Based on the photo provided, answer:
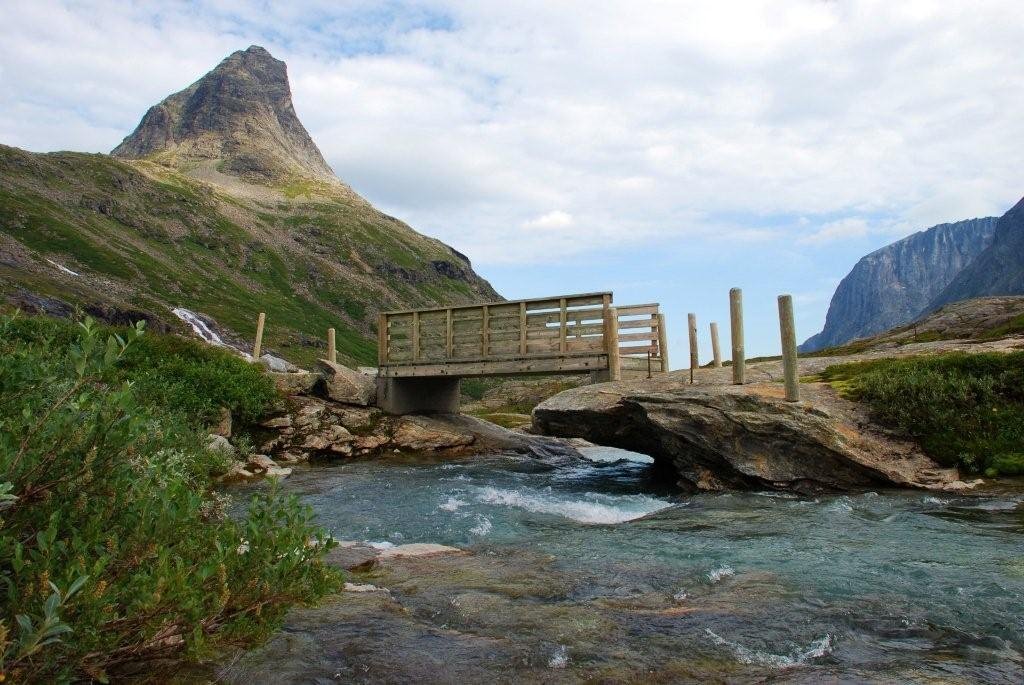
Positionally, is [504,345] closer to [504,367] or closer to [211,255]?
[504,367]

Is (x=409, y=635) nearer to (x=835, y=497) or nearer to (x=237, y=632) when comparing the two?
(x=237, y=632)

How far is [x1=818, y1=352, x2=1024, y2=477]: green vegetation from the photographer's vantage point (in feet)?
46.3

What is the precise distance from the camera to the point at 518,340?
2522 cm

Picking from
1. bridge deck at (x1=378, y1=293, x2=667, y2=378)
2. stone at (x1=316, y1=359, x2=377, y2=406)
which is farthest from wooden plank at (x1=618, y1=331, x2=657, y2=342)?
stone at (x1=316, y1=359, x2=377, y2=406)

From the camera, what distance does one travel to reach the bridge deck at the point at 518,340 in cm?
2259

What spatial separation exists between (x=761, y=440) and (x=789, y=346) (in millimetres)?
2369

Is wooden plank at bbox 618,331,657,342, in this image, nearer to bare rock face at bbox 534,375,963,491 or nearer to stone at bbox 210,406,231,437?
bare rock face at bbox 534,375,963,491

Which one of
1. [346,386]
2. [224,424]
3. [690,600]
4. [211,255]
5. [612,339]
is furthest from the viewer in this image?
[211,255]

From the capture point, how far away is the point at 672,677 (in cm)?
544

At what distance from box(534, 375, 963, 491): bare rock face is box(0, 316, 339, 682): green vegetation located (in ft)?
42.1

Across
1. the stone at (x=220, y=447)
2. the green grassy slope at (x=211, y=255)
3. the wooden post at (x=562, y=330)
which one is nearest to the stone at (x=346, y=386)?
the stone at (x=220, y=447)

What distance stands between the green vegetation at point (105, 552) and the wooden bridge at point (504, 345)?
18452mm

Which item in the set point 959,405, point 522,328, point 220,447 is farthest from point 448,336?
point 959,405

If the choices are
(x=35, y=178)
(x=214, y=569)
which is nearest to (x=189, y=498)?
(x=214, y=569)
